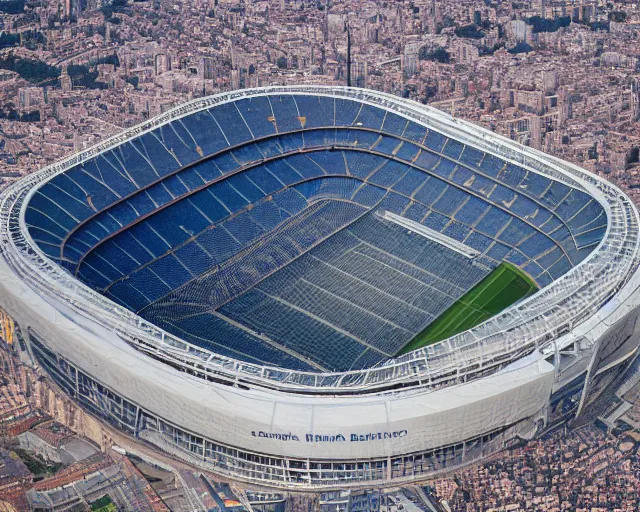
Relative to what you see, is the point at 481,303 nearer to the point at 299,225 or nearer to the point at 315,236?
the point at 315,236

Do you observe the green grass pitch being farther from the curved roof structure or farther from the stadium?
the curved roof structure

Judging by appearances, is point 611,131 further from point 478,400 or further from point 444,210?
point 478,400

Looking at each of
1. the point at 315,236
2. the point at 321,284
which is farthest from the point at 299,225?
the point at 321,284

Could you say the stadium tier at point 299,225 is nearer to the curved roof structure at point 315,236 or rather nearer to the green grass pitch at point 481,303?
the curved roof structure at point 315,236

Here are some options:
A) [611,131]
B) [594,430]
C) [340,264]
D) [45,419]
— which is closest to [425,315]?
[340,264]

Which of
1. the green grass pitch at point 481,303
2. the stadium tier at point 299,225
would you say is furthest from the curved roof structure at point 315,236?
the green grass pitch at point 481,303

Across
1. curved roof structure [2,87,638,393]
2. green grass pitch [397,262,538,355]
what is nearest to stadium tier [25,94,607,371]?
curved roof structure [2,87,638,393]
